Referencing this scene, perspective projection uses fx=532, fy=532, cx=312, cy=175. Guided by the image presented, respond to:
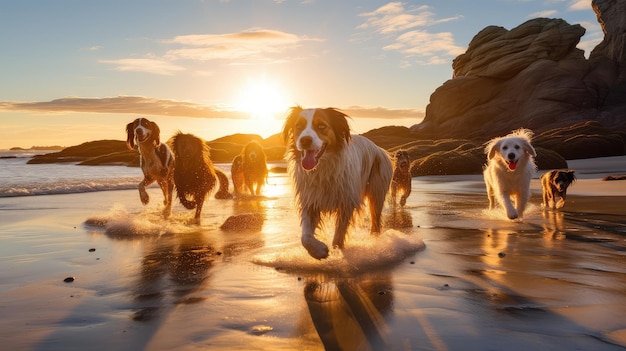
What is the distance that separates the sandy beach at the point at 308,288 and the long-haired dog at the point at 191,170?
5.47 ft

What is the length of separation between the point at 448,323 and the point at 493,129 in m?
67.3

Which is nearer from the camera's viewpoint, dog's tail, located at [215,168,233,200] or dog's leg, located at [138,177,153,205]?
dog's leg, located at [138,177,153,205]

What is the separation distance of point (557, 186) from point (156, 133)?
8.75 m

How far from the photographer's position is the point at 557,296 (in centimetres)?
440

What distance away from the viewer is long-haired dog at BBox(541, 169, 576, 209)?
11.5 m

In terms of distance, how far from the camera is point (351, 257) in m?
6.02

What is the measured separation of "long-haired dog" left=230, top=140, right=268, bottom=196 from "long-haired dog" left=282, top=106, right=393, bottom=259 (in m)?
9.54

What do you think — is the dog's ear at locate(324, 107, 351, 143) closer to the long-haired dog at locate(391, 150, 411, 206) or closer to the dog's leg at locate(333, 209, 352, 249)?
the dog's leg at locate(333, 209, 352, 249)

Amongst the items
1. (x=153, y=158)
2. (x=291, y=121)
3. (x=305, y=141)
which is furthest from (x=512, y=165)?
(x=153, y=158)

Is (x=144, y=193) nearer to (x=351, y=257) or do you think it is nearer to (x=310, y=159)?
(x=310, y=159)

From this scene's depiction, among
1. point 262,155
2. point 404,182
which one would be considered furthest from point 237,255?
point 262,155

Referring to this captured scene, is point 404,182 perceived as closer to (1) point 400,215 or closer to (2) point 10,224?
(1) point 400,215

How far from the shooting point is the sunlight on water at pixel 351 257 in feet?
18.4

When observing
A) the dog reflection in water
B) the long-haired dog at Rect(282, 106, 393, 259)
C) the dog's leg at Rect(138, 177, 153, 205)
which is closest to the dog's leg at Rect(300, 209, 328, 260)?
the long-haired dog at Rect(282, 106, 393, 259)
